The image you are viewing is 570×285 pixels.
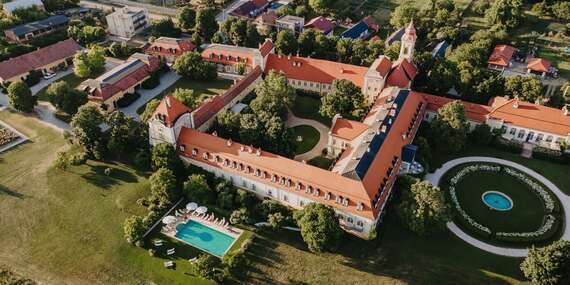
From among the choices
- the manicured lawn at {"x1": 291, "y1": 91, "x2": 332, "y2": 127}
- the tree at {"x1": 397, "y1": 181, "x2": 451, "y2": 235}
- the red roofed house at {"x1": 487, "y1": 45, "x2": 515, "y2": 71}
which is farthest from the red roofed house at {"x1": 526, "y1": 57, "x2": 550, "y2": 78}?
the tree at {"x1": 397, "y1": 181, "x2": 451, "y2": 235}

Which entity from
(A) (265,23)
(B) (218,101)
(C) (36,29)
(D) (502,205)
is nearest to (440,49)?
(A) (265,23)

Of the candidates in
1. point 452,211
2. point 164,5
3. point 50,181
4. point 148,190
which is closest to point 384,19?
point 164,5

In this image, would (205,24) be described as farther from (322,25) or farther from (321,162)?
(321,162)

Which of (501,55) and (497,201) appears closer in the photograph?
(497,201)

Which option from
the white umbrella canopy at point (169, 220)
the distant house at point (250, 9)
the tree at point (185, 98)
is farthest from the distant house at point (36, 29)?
the white umbrella canopy at point (169, 220)

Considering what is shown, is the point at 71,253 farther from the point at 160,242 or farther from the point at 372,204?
the point at 372,204

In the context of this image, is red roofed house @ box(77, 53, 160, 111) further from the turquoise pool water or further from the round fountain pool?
the round fountain pool
